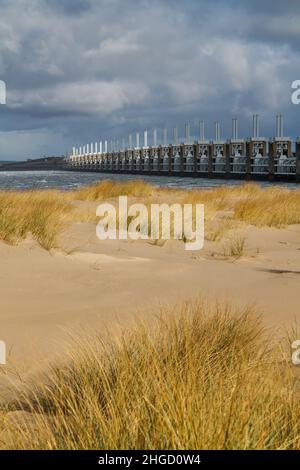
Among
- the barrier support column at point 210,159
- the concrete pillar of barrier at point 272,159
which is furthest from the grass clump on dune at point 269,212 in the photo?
the barrier support column at point 210,159

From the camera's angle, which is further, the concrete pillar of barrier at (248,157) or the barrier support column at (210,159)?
the barrier support column at (210,159)

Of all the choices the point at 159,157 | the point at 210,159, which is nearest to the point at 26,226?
the point at 210,159

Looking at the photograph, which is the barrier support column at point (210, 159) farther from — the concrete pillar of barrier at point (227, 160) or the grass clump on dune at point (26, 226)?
the grass clump on dune at point (26, 226)

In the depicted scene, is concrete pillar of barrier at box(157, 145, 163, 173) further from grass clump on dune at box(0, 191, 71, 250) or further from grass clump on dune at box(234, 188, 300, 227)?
grass clump on dune at box(0, 191, 71, 250)

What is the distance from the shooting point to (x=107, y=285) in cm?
627

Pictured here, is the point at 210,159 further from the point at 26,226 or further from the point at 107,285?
the point at 107,285

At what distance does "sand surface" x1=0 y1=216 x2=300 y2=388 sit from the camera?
14.9ft

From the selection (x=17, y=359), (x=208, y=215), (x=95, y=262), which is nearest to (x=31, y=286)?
(x=95, y=262)

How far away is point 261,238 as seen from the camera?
11.2 meters

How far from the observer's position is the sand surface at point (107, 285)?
4.55m

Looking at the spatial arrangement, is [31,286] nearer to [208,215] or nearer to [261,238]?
[261,238]

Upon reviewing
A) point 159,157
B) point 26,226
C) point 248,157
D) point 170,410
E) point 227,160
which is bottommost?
point 170,410

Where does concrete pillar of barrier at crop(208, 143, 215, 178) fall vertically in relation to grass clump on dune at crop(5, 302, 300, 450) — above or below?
above

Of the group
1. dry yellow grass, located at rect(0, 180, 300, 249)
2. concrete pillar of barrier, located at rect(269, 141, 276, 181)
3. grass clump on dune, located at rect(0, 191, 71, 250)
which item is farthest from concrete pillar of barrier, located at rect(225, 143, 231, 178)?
grass clump on dune, located at rect(0, 191, 71, 250)
